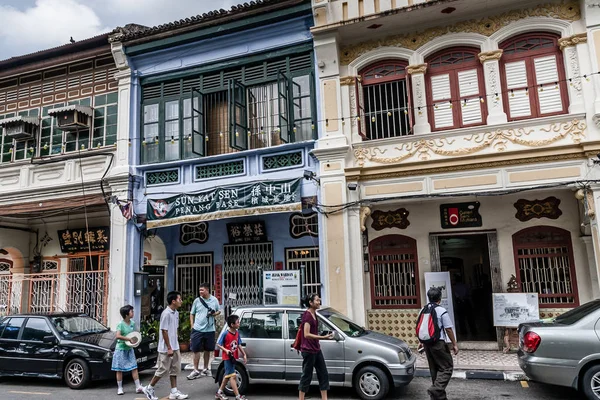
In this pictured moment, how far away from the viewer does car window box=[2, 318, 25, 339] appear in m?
9.90

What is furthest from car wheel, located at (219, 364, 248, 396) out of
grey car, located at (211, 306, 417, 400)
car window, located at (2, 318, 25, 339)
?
car window, located at (2, 318, 25, 339)

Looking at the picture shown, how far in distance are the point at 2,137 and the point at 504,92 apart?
15.6 meters

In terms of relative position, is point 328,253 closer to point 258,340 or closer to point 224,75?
point 258,340

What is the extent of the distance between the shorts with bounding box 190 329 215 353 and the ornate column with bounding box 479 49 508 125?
791 cm

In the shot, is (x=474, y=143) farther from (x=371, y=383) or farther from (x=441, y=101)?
(x=371, y=383)

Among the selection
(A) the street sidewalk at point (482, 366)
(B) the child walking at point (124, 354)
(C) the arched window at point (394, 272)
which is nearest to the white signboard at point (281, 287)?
(C) the arched window at point (394, 272)

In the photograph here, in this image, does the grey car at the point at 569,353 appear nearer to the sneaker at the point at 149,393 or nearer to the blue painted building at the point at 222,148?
the sneaker at the point at 149,393

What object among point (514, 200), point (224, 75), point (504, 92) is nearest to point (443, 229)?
point (514, 200)

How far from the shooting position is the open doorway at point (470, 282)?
1280 centimetres

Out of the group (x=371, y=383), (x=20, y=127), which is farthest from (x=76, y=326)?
(x=20, y=127)

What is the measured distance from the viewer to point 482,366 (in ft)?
31.9

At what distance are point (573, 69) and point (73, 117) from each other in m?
13.5

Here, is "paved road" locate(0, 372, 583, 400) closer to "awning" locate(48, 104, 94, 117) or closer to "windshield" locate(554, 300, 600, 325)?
"windshield" locate(554, 300, 600, 325)

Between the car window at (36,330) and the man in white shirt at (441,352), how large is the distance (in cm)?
743
